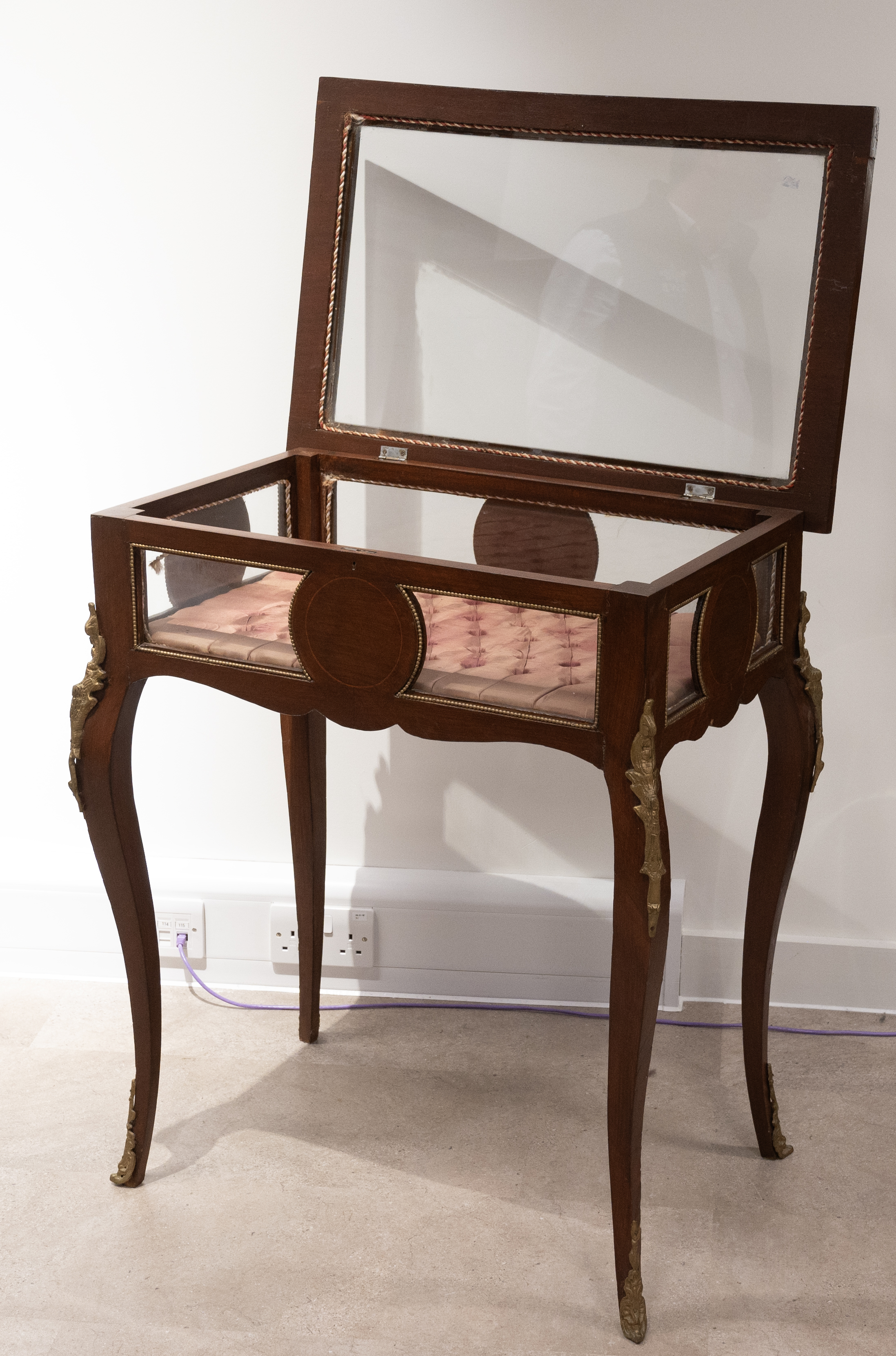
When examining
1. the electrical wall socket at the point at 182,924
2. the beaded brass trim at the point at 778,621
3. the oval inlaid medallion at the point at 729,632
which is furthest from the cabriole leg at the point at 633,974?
the electrical wall socket at the point at 182,924

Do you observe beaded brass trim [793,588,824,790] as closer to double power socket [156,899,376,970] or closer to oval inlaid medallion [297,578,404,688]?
oval inlaid medallion [297,578,404,688]

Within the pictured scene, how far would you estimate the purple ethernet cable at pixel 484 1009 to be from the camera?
1949 mm

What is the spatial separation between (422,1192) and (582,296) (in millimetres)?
1054

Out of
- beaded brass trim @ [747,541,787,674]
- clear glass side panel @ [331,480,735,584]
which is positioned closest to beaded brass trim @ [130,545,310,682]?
clear glass side panel @ [331,480,735,584]

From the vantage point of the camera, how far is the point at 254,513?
158 centimetres

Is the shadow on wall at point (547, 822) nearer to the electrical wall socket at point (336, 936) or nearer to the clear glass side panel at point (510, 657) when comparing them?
the electrical wall socket at point (336, 936)

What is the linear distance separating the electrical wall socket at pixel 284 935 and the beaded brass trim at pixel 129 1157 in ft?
1.50

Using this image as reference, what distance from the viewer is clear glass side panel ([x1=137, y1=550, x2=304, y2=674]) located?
54.1 inches

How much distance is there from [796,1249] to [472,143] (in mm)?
1296

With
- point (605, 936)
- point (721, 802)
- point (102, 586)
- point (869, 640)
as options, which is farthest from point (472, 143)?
point (605, 936)

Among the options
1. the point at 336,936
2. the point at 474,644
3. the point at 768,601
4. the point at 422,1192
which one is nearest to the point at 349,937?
the point at 336,936

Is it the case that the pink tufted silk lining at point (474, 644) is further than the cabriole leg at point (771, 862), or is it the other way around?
the cabriole leg at point (771, 862)

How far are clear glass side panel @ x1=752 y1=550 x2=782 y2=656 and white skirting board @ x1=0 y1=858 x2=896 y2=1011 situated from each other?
63 cm

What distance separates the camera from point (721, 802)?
194 centimetres
